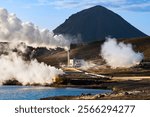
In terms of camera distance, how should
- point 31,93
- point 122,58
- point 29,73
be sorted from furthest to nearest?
1. point 122,58
2. point 29,73
3. point 31,93

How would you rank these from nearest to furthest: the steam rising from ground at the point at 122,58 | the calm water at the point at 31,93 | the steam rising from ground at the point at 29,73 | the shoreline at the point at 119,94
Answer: the shoreline at the point at 119,94
the calm water at the point at 31,93
the steam rising from ground at the point at 29,73
the steam rising from ground at the point at 122,58

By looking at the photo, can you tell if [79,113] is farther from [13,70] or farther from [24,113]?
[13,70]

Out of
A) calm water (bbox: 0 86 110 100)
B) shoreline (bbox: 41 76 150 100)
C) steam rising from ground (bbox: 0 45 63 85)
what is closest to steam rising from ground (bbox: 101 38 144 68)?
steam rising from ground (bbox: 0 45 63 85)

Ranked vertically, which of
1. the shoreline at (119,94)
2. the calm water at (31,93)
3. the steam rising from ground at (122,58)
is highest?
the steam rising from ground at (122,58)

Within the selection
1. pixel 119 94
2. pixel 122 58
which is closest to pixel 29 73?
pixel 119 94

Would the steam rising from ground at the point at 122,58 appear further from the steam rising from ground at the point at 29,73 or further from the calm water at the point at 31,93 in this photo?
the calm water at the point at 31,93

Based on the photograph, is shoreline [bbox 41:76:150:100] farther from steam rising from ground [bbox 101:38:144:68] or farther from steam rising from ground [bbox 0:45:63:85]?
steam rising from ground [bbox 101:38:144:68]

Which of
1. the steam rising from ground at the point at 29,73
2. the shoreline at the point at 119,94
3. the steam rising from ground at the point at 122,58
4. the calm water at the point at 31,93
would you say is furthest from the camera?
the steam rising from ground at the point at 122,58

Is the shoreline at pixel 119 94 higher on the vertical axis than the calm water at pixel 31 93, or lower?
higher

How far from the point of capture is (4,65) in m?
114

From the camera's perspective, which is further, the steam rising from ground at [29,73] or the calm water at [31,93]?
the steam rising from ground at [29,73]

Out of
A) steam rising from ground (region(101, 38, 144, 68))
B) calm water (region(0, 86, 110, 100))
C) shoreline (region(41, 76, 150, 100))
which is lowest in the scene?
calm water (region(0, 86, 110, 100))

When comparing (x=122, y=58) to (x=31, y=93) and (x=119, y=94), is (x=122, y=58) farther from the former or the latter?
(x=119, y=94)

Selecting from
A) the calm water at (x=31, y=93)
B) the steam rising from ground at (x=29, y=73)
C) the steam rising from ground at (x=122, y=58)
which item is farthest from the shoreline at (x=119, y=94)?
the steam rising from ground at (x=122, y=58)
